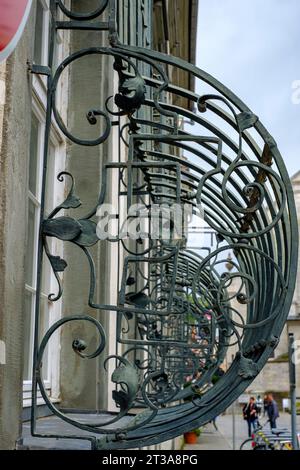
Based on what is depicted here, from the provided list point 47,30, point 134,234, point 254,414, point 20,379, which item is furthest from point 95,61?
point 254,414

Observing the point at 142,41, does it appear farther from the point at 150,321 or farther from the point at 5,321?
the point at 5,321

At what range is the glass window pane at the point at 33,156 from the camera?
323cm

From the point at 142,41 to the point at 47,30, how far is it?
46 centimetres

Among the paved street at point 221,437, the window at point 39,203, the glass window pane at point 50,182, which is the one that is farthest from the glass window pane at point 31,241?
the paved street at point 221,437

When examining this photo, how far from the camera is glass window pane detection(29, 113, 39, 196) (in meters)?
3.23

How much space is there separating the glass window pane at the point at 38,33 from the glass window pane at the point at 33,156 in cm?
32

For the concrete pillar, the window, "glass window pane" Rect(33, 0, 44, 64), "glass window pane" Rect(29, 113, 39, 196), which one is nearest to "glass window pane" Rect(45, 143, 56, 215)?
the window

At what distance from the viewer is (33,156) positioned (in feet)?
10.9

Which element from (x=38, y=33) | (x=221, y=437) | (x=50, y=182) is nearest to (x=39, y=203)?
(x=50, y=182)

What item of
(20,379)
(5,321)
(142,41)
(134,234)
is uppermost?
(142,41)

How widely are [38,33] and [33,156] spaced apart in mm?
651

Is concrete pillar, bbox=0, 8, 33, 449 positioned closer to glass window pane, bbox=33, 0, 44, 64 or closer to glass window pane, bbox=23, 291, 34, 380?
glass window pane, bbox=23, 291, 34, 380

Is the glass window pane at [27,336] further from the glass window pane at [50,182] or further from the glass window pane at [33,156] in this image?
the glass window pane at [50,182]
